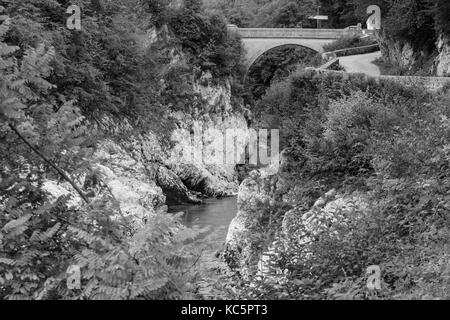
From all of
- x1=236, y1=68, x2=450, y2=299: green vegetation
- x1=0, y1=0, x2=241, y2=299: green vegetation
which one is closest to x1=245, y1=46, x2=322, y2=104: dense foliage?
x1=236, y1=68, x2=450, y2=299: green vegetation

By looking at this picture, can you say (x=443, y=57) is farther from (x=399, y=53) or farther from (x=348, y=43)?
(x=348, y=43)

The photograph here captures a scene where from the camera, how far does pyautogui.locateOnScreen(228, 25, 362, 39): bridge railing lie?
152ft

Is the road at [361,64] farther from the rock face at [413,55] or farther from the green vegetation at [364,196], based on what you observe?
the green vegetation at [364,196]

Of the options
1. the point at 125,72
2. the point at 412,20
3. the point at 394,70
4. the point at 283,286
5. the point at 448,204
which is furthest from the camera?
the point at 125,72

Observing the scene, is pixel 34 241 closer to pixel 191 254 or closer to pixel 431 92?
pixel 191 254

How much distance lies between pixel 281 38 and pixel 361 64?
694 inches

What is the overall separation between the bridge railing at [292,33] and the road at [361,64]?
10.0m

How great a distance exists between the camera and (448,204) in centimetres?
945

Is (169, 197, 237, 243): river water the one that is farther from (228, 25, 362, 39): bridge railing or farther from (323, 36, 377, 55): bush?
(228, 25, 362, 39): bridge railing

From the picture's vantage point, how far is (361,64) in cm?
3095

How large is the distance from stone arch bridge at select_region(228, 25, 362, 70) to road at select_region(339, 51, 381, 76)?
10.1m
